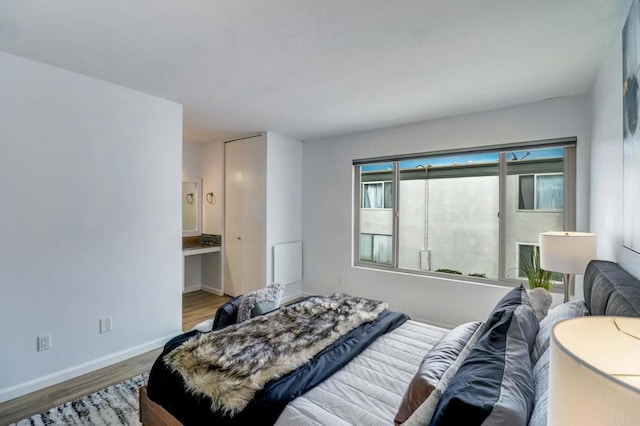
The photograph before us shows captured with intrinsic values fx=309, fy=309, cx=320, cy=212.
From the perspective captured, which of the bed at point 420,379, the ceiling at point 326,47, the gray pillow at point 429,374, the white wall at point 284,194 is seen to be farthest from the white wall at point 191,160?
the gray pillow at point 429,374

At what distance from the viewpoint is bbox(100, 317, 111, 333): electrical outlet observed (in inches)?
108

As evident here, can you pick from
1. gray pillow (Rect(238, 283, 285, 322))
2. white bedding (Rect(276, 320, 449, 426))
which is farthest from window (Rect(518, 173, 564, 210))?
gray pillow (Rect(238, 283, 285, 322))

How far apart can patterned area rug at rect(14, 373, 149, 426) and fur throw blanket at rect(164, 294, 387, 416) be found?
2.49ft

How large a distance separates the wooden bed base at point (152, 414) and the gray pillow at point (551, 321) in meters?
1.80

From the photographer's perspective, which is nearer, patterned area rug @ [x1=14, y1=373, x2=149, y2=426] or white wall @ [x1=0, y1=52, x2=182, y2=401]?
patterned area rug @ [x1=14, y1=373, x2=149, y2=426]

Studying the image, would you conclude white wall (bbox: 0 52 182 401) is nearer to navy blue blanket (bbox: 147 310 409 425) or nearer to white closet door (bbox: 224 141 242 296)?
navy blue blanket (bbox: 147 310 409 425)

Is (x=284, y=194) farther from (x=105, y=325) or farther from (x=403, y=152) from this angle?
(x=105, y=325)

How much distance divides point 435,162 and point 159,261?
344 cm

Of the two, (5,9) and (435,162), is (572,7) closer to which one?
(435,162)

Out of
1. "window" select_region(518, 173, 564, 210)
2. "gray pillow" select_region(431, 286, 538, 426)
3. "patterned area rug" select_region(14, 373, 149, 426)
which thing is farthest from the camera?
"window" select_region(518, 173, 564, 210)

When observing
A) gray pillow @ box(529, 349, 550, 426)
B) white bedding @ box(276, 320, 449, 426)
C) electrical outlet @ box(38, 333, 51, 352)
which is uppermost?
gray pillow @ box(529, 349, 550, 426)

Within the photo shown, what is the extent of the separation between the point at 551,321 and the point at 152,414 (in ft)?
7.53

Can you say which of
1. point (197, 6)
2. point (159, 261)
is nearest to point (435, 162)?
point (197, 6)

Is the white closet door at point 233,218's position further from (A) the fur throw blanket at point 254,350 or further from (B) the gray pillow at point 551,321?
(B) the gray pillow at point 551,321
